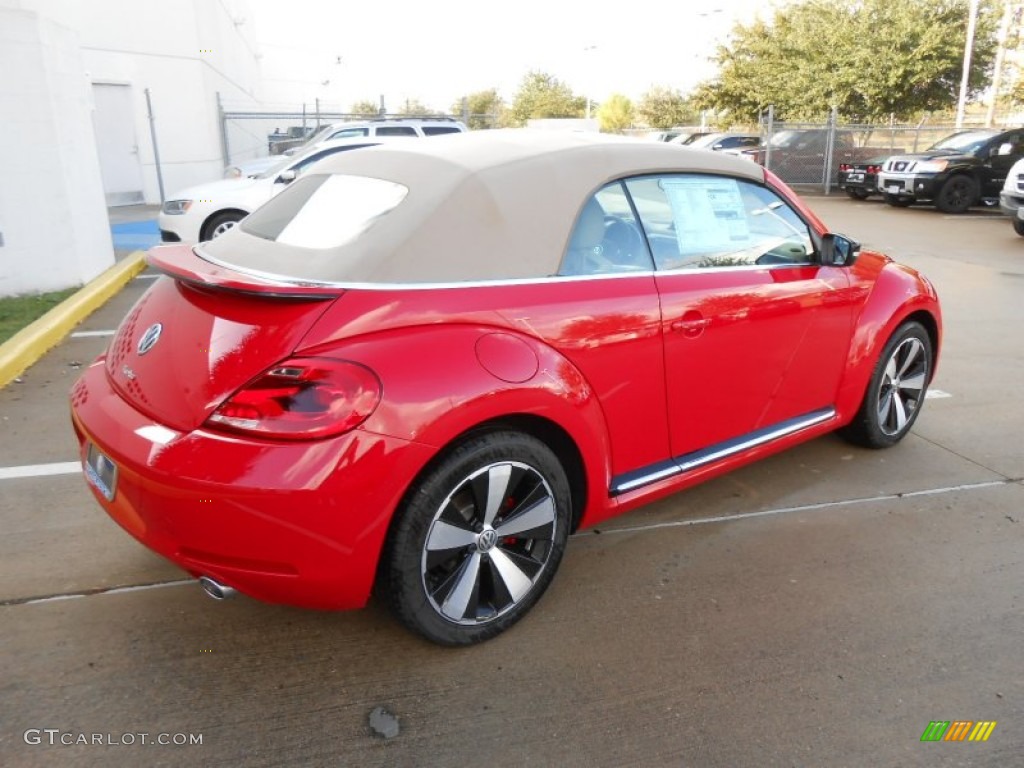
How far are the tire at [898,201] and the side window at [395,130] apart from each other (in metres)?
11.1

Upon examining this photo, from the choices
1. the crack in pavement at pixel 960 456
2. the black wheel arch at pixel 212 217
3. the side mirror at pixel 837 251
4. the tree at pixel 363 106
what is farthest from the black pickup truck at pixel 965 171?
the tree at pixel 363 106

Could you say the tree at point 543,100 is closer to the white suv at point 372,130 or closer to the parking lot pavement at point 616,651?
the white suv at point 372,130

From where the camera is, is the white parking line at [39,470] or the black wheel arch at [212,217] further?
the black wheel arch at [212,217]

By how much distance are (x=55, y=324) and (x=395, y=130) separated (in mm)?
8657

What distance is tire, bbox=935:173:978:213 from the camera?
56.0 feet

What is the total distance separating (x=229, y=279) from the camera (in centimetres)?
242

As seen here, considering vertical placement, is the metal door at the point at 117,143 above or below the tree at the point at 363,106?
below

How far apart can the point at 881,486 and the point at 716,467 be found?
121cm

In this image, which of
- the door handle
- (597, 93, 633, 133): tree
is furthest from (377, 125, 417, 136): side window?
(597, 93, 633, 133): tree

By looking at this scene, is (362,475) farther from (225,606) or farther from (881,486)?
(881,486)

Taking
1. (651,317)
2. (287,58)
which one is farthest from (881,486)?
(287,58)

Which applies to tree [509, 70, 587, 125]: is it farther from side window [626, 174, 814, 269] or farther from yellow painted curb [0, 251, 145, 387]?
side window [626, 174, 814, 269]

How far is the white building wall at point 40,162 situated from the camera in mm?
7172

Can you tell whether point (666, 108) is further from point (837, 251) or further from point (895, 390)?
point (837, 251)
